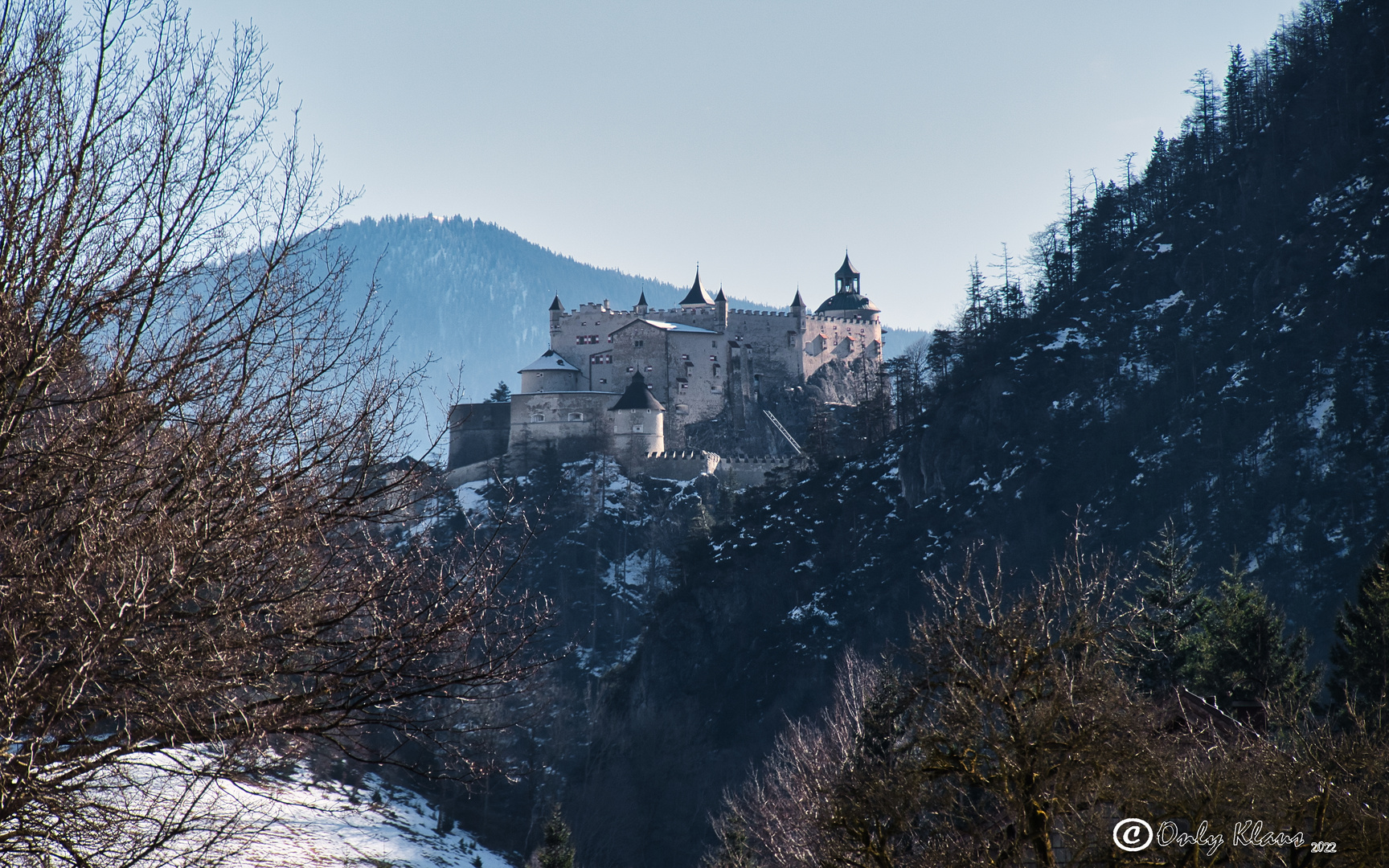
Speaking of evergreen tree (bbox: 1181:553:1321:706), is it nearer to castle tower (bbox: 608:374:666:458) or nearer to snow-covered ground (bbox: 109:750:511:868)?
snow-covered ground (bbox: 109:750:511:868)

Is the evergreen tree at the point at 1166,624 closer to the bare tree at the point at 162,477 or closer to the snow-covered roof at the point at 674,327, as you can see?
the bare tree at the point at 162,477

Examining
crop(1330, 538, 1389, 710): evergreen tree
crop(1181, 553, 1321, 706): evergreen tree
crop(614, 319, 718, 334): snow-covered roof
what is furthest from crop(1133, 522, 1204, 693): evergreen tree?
crop(614, 319, 718, 334): snow-covered roof

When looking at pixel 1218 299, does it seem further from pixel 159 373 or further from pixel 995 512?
pixel 159 373

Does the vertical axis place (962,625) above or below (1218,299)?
below

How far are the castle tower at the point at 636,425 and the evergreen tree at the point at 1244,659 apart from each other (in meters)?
44.8

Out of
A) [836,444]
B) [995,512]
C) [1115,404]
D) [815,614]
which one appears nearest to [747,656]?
[815,614]

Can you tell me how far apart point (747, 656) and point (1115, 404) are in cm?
2282

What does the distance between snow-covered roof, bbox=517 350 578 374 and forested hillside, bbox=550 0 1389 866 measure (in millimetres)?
16264

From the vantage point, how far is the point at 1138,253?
66.8 metres

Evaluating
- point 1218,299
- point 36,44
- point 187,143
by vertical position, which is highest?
point 1218,299

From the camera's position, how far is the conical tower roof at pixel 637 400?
Result: 67.1 m

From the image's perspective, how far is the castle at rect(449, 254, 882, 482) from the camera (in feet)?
220

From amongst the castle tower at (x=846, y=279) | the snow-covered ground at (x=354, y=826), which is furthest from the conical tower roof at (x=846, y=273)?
the snow-covered ground at (x=354, y=826)

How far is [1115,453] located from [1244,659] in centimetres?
3388
